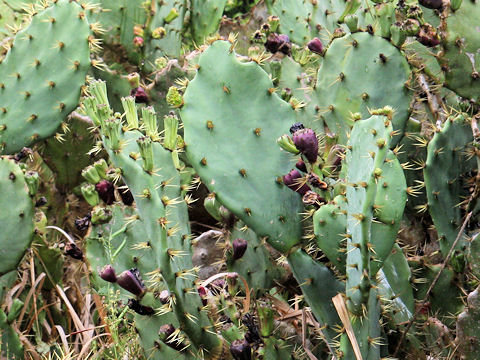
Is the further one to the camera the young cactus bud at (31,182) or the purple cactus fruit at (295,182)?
the young cactus bud at (31,182)

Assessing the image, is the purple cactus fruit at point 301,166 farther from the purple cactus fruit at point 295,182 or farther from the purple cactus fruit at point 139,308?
the purple cactus fruit at point 139,308

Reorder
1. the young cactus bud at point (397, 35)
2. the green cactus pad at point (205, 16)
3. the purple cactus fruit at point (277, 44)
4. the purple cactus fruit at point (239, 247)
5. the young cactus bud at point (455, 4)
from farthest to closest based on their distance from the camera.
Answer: the green cactus pad at point (205, 16) < the purple cactus fruit at point (277, 44) < the young cactus bud at point (455, 4) < the young cactus bud at point (397, 35) < the purple cactus fruit at point (239, 247)

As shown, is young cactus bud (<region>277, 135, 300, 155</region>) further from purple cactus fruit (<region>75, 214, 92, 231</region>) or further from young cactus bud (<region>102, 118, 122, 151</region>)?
purple cactus fruit (<region>75, 214, 92, 231</region>)

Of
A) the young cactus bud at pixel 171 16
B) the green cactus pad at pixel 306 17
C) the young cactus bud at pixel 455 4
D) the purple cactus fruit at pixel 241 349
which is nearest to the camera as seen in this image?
the purple cactus fruit at pixel 241 349

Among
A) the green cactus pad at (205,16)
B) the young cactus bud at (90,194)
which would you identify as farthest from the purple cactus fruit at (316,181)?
the green cactus pad at (205,16)

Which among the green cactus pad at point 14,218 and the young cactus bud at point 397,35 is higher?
the young cactus bud at point 397,35

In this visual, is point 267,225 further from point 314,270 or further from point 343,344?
point 343,344

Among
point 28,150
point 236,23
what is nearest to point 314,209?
point 28,150

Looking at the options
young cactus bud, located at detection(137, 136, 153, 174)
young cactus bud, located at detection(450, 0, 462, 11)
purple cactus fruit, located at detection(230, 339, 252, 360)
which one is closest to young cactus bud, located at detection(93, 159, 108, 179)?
young cactus bud, located at detection(137, 136, 153, 174)
